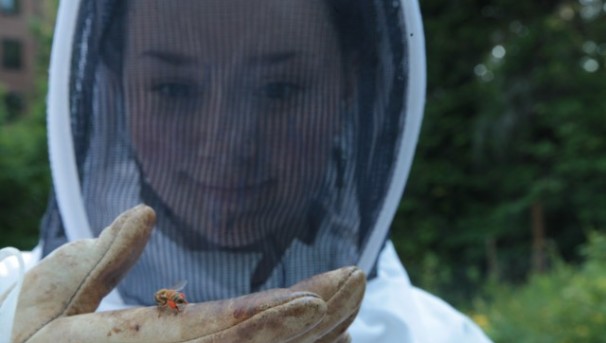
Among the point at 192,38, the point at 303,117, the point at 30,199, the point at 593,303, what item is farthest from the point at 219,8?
the point at 30,199

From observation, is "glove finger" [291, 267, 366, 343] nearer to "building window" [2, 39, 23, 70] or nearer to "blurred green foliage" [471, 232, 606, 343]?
"blurred green foliage" [471, 232, 606, 343]

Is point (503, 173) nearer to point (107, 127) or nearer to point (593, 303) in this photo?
point (593, 303)

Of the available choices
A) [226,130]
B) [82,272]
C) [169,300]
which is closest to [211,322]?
[169,300]

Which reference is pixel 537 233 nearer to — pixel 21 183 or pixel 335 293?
pixel 21 183

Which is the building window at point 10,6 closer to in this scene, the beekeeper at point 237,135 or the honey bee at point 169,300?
the beekeeper at point 237,135

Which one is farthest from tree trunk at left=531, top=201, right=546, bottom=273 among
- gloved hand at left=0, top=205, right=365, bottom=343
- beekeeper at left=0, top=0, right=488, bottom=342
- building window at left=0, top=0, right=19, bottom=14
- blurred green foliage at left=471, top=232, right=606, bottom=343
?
building window at left=0, top=0, right=19, bottom=14

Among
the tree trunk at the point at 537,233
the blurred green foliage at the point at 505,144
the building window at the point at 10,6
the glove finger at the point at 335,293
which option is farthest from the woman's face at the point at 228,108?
the building window at the point at 10,6

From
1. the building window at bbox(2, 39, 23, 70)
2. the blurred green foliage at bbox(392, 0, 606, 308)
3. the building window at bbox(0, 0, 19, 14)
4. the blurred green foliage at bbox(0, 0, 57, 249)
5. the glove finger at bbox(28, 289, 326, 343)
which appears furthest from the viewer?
Result: the building window at bbox(2, 39, 23, 70)
